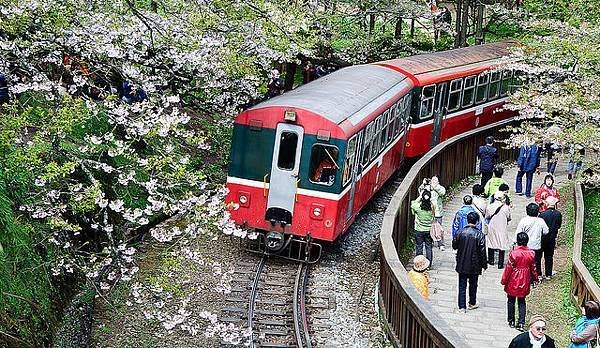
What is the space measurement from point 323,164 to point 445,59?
9439mm

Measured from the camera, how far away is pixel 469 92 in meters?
23.0

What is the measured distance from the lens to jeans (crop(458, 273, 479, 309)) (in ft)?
39.0

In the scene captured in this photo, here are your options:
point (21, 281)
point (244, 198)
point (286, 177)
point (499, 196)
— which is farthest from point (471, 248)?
point (21, 281)

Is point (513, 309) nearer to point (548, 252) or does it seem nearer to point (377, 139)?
point (548, 252)

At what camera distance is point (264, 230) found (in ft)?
48.7

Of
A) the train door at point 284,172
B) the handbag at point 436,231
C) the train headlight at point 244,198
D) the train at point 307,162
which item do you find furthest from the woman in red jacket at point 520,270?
the train headlight at point 244,198

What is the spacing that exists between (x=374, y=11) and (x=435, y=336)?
18534mm

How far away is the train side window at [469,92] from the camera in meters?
22.7

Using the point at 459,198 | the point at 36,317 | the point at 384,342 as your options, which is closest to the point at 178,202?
the point at 36,317

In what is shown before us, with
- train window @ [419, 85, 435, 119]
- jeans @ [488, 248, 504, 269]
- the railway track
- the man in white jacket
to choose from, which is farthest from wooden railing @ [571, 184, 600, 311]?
train window @ [419, 85, 435, 119]

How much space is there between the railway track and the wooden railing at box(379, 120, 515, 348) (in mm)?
Answer: 1267

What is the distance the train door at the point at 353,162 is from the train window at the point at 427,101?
5.59m

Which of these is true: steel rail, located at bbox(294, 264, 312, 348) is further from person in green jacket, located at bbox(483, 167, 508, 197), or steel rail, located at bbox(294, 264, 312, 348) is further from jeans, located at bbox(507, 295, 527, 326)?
person in green jacket, located at bbox(483, 167, 508, 197)

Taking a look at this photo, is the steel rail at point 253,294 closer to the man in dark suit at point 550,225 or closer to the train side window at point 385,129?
the train side window at point 385,129
